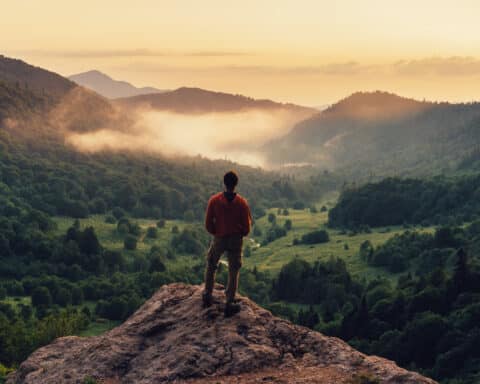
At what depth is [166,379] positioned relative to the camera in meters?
24.4

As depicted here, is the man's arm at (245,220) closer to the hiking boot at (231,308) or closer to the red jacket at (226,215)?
the red jacket at (226,215)

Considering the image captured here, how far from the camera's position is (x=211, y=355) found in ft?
82.7

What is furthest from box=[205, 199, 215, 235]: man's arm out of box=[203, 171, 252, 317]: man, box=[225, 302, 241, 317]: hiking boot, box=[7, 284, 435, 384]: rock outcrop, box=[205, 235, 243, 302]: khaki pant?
box=[7, 284, 435, 384]: rock outcrop

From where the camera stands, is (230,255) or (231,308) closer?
(231,308)

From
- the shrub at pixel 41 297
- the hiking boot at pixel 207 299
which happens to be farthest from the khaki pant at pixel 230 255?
the shrub at pixel 41 297

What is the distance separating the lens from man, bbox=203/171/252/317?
87.1 feet

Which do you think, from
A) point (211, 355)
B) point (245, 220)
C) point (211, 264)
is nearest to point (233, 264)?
point (211, 264)

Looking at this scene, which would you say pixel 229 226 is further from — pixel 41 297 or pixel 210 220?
pixel 41 297

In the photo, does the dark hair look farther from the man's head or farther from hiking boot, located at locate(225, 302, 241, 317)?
hiking boot, located at locate(225, 302, 241, 317)

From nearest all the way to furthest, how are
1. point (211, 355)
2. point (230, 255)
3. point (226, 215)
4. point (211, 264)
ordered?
1. point (211, 355)
2. point (226, 215)
3. point (230, 255)
4. point (211, 264)

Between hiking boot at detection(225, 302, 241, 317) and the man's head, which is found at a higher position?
the man's head

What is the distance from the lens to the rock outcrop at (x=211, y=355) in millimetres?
24141

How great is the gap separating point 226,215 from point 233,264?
2.07 meters

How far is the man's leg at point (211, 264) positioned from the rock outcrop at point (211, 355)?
1.83ft
